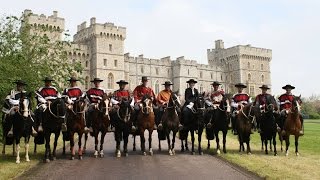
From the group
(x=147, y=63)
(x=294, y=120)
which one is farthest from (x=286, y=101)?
(x=147, y=63)

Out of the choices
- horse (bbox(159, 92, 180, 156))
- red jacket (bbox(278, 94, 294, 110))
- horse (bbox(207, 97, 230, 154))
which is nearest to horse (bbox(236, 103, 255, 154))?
horse (bbox(207, 97, 230, 154))

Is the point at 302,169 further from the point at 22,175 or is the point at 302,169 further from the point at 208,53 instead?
the point at 208,53

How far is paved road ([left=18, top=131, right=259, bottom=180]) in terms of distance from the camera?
10.4 meters

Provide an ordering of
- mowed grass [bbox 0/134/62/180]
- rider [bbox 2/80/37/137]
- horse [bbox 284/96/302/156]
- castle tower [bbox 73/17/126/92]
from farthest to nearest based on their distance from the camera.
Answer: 1. castle tower [bbox 73/17/126/92]
2. horse [bbox 284/96/302/156]
3. rider [bbox 2/80/37/137]
4. mowed grass [bbox 0/134/62/180]

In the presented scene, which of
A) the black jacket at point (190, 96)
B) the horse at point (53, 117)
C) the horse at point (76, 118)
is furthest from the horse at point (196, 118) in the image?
the horse at point (53, 117)

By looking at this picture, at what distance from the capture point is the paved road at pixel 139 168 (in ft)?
34.0

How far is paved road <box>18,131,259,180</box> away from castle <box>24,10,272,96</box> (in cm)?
3677

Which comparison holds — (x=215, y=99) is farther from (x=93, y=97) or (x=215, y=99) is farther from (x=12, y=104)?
(x=12, y=104)

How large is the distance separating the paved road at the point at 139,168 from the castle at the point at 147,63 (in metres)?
36.8

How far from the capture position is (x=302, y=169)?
38.9 ft

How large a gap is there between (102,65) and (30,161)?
5181 cm

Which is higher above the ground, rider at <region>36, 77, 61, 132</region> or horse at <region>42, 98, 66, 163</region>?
rider at <region>36, 77, 61, 132</region>

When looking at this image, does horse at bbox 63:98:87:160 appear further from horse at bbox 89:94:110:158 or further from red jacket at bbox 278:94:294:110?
red jacket at bbox 278:94:294:110

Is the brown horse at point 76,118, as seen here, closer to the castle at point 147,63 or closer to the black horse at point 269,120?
the black horse at point 269,120
